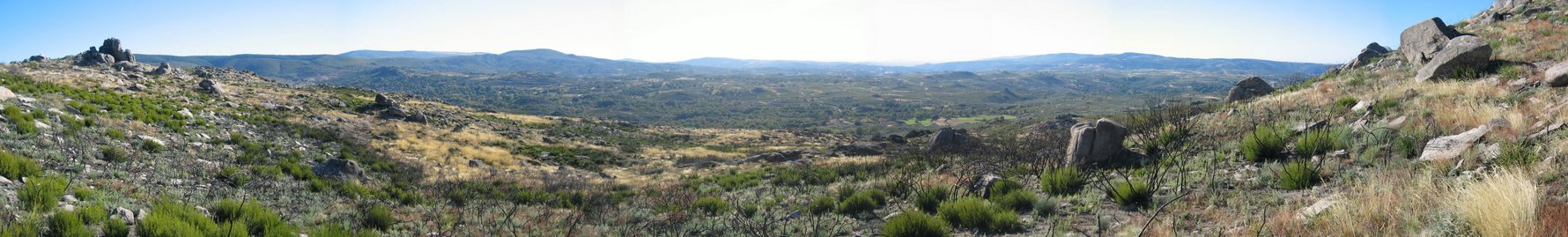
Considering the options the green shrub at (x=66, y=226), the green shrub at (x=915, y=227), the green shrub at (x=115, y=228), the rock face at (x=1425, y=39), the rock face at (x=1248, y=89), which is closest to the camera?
the green shrub at (x=66, y=226)

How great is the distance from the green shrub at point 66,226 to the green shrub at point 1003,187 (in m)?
10.4

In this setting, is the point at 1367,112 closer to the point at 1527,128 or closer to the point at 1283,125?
the point at 1283,125

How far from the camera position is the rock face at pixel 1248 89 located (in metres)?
22.9

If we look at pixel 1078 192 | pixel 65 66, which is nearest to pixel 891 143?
pixel 1078 192

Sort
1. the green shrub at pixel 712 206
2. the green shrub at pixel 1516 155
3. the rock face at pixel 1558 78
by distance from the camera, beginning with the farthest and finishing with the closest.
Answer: the green shrub at pixel 712 206 → the rock face at pixel 1558 78 → the green shrub at pixel 1516 155

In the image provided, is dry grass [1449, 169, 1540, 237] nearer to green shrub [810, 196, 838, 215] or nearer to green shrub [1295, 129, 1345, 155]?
green shrub [1295, 129, 1345, 155]

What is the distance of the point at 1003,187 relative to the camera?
923cm

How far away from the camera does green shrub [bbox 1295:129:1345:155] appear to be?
25.6ft

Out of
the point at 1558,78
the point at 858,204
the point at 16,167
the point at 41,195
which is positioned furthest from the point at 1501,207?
the point at 16,167

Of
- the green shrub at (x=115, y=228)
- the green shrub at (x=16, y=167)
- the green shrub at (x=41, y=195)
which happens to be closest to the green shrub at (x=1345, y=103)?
the green shrub at (x=115, y=228)

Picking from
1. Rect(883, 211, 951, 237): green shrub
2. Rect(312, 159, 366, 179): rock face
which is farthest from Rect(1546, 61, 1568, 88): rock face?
Rect(312, 159, 366, 179): rock face

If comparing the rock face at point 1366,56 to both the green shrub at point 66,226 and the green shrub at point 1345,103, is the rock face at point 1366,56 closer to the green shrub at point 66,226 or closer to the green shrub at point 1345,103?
the green shrub at point 1345,103

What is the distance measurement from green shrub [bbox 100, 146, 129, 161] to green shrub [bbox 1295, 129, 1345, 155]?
20145mm

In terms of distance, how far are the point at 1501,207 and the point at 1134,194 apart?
11.4 feet
